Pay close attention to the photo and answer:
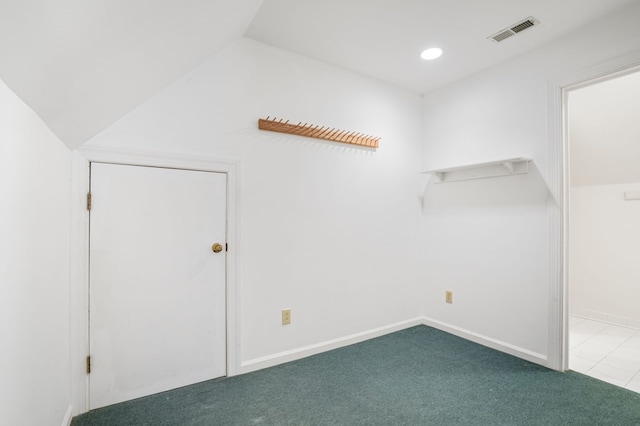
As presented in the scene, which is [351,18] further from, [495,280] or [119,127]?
[495,280]

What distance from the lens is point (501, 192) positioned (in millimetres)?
2691

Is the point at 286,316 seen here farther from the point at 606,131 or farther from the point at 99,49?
the point at 606,131

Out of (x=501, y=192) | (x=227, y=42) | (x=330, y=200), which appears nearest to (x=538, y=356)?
(x=501, y=192)

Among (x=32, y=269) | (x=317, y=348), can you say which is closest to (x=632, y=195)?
(x=317, y=348)


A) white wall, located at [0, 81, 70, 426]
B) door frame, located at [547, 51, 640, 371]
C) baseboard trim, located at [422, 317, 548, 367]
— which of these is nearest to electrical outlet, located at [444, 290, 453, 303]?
baseboard trim, located at [422, 317, 548, 367]

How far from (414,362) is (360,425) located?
2.93ft

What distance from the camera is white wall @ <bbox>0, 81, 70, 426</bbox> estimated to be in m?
0.99

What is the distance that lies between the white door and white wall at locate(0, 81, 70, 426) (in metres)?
0.18

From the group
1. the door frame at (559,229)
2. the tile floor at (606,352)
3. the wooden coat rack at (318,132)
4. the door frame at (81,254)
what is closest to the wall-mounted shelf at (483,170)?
the door frame at (559,229)

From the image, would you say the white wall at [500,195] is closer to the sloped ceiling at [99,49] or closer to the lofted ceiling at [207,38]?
the lofted ceiling at [207,38]

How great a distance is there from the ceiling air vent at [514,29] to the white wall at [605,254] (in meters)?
2.19

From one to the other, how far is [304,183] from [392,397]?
5.39 ft

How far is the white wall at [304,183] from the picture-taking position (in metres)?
2.16

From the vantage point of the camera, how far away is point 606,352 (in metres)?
2.61
